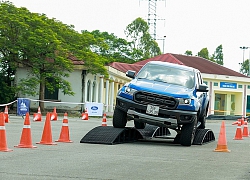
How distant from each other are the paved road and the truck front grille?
3.95 feet

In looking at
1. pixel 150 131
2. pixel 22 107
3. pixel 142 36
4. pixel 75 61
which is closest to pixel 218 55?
pixel 142 36

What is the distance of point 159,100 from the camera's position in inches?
572

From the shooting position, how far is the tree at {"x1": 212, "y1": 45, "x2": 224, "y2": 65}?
436 feet

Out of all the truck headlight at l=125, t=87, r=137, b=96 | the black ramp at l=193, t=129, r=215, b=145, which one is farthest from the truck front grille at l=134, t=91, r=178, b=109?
the black ramp at l=193, t=129, r=215, b=145

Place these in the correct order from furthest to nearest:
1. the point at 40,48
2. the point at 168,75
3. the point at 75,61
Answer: the point at 75,61
the point at 40,48
the point at 168,75

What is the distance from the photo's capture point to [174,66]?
16.6 meters

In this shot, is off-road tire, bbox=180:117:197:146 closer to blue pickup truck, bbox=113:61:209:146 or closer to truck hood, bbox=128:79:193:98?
blue pickup truck, bbox=113:61:209:146

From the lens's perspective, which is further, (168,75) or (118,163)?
(168,75)

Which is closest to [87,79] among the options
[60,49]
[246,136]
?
[60,49]

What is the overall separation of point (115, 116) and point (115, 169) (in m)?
6.09

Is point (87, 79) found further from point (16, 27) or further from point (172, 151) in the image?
point (172, 151)

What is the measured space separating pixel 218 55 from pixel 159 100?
122206 millimetres

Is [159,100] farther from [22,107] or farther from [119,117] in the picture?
[22,107]

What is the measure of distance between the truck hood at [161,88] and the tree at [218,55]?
391 ft
